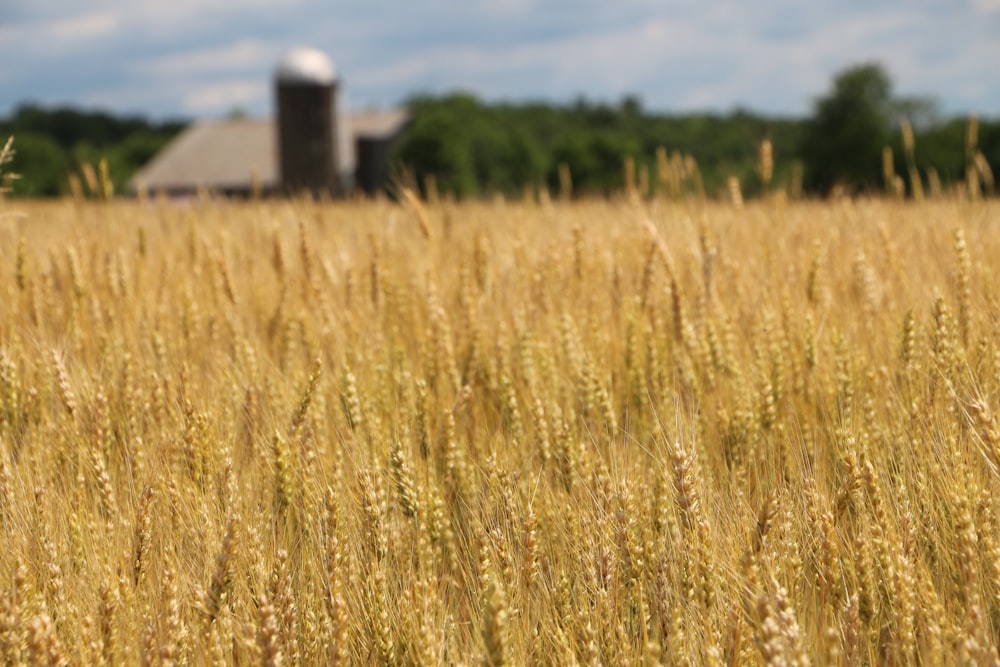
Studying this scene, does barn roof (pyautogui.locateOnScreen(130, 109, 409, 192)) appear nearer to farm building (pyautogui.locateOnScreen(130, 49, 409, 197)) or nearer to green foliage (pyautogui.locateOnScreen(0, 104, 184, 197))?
farm building (pyautogui.locateOnScreen(130, 49, 409, 197))

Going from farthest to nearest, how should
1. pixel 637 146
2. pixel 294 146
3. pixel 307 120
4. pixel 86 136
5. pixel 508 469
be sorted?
1. pixel 86 136
2. pixel 637 146
3. pixel 307 120
4. pixel 294 146
5. pixel 508 469

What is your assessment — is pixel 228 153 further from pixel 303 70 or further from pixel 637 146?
pixel 637 146

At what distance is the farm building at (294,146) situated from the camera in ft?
106

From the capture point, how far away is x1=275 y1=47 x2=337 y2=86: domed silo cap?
107ft

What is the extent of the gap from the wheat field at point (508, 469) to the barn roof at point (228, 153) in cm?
4239

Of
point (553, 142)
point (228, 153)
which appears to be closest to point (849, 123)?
point (553, 142)

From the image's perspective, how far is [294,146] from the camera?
105 feet

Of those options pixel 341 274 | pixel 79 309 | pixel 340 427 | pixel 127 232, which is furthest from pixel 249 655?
pixel 127 232

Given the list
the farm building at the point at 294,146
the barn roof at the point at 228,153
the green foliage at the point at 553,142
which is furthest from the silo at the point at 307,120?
the barn roof at the point at 228,153

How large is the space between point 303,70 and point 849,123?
31.0m

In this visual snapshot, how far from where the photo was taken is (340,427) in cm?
204

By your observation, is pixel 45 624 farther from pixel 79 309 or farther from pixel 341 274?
pixel 341 274

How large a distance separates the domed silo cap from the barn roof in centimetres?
1076

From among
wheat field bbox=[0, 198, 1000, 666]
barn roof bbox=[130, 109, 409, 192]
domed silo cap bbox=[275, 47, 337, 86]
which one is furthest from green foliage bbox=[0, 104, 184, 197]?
wheat field bbox=[0, 198, 1000, 666]
